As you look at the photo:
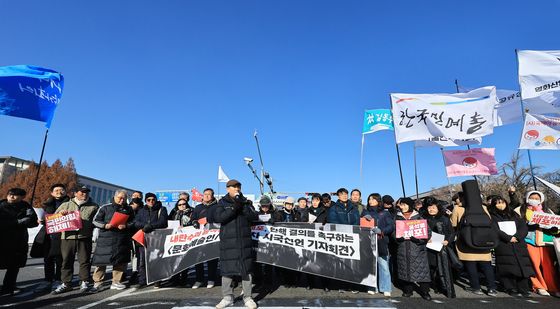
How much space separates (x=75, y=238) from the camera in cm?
606

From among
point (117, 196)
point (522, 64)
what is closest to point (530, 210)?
point (522, 64)

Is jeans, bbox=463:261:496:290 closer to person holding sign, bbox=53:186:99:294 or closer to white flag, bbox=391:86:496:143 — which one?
white flag, bbox=391:86:496:143

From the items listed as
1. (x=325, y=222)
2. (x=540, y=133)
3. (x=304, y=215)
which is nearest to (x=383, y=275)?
(x=325, y=222)

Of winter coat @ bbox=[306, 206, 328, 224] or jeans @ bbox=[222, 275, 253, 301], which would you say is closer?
jeans @ bbox=[222, 275, 253, 301]

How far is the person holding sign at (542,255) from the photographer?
19.3 feet

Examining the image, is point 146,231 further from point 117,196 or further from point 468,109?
point 468,109

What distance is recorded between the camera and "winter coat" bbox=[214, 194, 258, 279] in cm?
493

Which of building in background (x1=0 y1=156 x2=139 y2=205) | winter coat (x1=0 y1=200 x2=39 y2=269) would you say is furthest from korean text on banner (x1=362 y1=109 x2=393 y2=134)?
building in background (x1=0 y1=156 x2=139 y2=205)

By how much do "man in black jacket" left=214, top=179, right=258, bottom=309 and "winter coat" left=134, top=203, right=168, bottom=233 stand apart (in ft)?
7.07

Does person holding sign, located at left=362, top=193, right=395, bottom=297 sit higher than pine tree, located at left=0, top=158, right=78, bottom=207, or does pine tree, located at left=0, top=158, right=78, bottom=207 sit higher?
pine tree, located at left=0, top=158, right=78, bottom=207

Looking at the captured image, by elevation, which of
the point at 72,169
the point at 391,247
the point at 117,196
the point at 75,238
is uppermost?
the point at 72,169

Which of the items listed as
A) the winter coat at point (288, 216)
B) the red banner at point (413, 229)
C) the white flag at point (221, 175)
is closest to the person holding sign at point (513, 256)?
the red banner at point (413, 229)

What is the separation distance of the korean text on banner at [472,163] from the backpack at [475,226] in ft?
13.8

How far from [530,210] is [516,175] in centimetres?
3325
